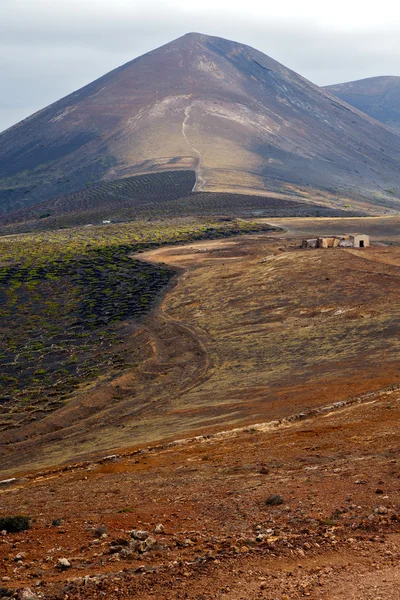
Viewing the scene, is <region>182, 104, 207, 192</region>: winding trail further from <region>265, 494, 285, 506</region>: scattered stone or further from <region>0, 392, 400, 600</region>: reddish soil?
<region>265, 494, 285, 506</region>: scattered stone

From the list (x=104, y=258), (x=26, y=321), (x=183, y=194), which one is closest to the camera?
(x=26, y=321)

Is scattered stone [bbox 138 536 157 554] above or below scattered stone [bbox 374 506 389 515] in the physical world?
above

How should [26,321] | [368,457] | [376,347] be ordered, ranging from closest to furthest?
[368,457] → [376,347] → [26,321]

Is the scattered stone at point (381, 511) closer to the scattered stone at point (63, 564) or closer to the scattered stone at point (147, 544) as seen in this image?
the scattered stone at point (147, 544)

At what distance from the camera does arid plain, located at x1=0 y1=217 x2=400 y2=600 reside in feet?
44.3

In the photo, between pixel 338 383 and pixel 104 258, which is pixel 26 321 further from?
pixel 338 383

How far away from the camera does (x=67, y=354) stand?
4794 centimetres

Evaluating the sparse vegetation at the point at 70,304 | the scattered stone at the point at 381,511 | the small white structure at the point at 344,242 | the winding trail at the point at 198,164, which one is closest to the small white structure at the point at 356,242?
the small white structure at the point at 344,242

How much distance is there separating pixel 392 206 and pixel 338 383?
122835 millimetres

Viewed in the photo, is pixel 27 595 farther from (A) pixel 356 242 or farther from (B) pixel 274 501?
(A) pixel 356 242

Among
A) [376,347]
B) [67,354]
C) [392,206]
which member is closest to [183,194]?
[392,206]

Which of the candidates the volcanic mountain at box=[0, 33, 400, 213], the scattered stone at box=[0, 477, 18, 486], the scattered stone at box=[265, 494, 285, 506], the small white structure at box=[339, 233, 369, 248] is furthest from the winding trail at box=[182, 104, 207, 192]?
the scattered stone at box=[265, 494, 285, 506]

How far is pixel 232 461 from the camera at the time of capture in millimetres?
21844

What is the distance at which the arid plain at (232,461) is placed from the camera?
1349cm
